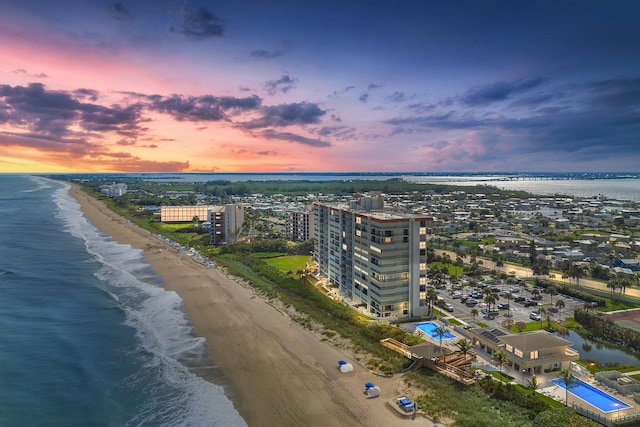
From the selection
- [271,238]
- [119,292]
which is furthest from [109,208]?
[119,292]

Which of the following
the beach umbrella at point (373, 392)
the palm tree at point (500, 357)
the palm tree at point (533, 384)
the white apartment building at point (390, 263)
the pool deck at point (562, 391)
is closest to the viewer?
the pool deck at point (562, 391)

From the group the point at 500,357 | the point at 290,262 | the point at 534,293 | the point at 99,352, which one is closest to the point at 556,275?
the point at 534,293

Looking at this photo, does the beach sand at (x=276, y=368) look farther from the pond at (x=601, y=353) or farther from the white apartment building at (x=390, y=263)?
the pond at (x=601, y=353)

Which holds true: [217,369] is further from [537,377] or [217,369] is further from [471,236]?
[471,236]

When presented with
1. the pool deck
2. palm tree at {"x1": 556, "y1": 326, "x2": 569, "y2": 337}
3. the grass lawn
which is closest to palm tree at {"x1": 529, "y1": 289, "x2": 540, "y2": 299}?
palm tree at {"x1": 556, "y1": 326, "x2": 569, "y2": 337}

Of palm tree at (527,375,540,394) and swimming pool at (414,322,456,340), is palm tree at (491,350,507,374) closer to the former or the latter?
palm tree at (527,375,540,394)

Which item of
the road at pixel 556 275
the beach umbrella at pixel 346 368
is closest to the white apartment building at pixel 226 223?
the road at pixel 556 275
